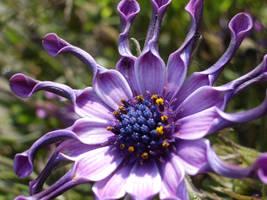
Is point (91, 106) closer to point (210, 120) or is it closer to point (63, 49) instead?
point (63, 49)

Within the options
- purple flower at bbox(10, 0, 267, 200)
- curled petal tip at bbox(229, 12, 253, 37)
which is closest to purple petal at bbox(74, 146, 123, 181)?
purple flower at bbox(10, 0, 267, 200)

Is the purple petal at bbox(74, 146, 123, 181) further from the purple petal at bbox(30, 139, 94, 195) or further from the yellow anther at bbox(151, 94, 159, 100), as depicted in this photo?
the yellow anther at bbox(151, 94, 159, 100)

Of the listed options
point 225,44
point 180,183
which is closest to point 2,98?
point 225,44

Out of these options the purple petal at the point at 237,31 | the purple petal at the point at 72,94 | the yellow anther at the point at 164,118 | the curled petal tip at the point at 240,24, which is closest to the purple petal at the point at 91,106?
the purple petal at the point at 72,94

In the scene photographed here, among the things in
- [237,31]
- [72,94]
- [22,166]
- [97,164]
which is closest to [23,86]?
[72,94]

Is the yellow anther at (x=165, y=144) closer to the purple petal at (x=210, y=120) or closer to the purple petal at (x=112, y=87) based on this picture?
the purple petal at (x=210, y=120)
